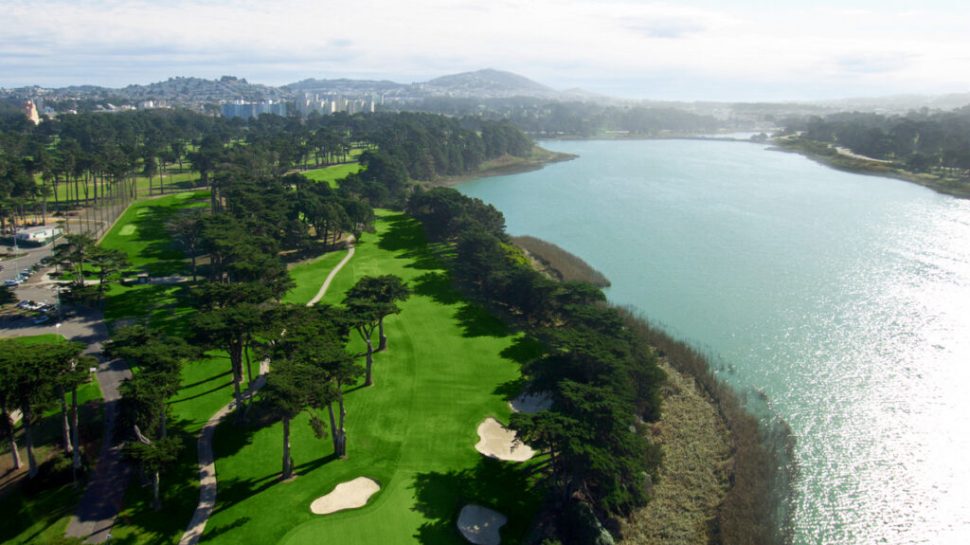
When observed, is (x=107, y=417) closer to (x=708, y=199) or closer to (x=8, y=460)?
(x=8, y=460)

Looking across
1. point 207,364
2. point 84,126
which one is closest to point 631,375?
point 207,364

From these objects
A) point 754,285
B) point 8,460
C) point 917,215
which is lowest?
point 8,460

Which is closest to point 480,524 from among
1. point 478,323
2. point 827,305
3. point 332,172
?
point 478,323

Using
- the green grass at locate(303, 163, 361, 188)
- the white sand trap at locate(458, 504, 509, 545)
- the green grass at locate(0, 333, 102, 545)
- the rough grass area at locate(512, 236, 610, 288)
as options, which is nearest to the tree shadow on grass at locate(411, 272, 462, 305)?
the rough grass area at locate(512, 236, 610, 288)

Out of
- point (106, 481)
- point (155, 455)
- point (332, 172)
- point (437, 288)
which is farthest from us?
point (332, 172)

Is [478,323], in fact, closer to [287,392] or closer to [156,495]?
[287,392]
